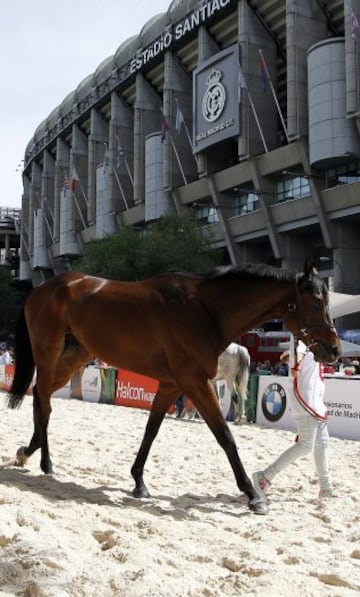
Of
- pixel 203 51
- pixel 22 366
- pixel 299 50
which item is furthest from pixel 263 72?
pixel 22 366

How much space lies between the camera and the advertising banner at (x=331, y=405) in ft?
43.0

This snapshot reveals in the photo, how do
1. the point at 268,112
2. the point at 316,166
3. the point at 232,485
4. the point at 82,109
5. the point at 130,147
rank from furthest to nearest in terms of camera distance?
the point at 82,109 < the point at 130,147 < the point at 268,112 < the point at 316,166 < the point at 232,485

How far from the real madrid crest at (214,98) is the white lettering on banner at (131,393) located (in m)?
32.8

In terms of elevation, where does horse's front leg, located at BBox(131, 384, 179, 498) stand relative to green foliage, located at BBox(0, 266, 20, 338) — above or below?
below

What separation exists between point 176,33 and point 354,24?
2135 centimetres

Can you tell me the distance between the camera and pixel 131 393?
19.3 meters

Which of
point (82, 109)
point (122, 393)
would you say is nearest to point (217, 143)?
point (82, 109)

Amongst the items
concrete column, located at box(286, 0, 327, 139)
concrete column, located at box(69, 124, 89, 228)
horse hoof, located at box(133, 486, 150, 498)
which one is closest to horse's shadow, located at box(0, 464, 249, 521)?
horse hoof, located at box(133, 486, 150, 498)

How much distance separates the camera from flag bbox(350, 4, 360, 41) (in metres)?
37.1

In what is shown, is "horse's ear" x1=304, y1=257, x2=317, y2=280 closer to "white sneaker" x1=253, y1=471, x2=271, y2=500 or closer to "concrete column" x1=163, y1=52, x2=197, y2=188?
"white sneaker" x1=253, y1=471, x2=271, y2=500

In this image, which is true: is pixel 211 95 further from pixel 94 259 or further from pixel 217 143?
pixel 94 259

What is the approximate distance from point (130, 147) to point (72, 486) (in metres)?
60.7

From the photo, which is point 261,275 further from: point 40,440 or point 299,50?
point 299,50

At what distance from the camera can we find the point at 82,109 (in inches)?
2803
